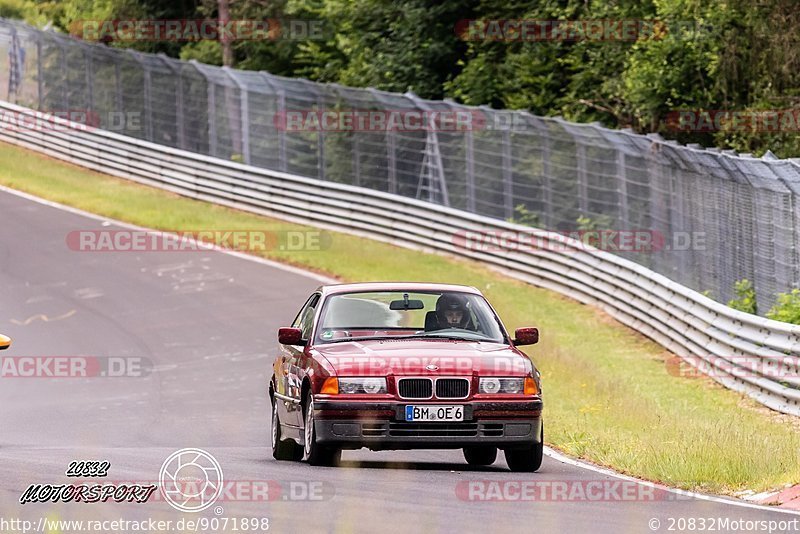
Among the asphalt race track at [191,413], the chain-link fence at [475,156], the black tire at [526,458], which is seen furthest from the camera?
the chain-link fence at [475,156]

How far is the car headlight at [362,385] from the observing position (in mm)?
11641

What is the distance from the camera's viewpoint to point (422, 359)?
11.8 m

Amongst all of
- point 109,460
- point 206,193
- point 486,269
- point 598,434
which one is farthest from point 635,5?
point 109,460

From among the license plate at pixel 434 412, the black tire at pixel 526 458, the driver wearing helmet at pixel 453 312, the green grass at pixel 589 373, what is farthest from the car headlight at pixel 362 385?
the green grass at pixel 589 373

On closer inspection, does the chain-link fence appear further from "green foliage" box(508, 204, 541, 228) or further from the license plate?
the license plate

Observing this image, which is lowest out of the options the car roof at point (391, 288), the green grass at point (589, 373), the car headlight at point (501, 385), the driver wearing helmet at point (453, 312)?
the green grass at point (589, 373)

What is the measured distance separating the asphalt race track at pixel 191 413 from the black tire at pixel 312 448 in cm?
13

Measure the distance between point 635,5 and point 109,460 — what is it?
1074 inches

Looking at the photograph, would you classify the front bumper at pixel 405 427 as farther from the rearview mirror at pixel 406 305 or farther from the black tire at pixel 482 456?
the rearview mirror at pixel 406 305

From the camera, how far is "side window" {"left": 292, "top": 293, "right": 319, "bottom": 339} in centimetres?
1318

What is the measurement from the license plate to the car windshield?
1084mm

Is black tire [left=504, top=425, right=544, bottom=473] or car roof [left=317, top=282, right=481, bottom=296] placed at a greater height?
car roof [left=317, top=282, right=481, bottom=296]

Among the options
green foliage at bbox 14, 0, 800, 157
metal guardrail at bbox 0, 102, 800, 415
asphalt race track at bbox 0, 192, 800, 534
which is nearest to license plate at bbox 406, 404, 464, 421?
asphalt race track at bbox 0, 192, 800, 534

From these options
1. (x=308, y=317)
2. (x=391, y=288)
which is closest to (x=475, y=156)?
(x=308, y=317)
